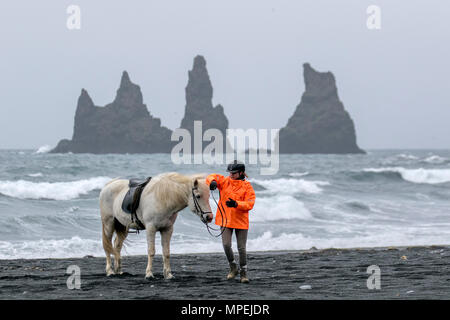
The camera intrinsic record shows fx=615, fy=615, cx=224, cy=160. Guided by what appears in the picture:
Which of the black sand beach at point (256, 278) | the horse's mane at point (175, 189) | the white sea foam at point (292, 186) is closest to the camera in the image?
the black sand beach at point (256, 278)

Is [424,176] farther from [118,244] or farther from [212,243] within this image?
[118,244]

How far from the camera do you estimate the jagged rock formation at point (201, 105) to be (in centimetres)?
16755

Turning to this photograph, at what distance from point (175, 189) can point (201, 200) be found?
0.53m

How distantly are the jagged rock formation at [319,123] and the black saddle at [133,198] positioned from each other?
512 ft

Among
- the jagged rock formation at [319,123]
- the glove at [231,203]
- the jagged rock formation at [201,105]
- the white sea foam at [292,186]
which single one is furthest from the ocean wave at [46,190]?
the jagged rock formation at [319,123]

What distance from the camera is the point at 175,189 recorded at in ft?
28.1

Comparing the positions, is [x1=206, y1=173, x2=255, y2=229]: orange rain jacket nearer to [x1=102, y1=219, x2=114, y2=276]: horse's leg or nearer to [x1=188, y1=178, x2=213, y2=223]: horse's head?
[x1=188, y1=178, x2=213, y2=223]: horse's head

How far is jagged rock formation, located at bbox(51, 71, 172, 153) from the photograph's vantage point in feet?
527

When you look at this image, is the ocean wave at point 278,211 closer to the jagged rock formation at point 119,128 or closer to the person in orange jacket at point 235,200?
the person in orange jacket at point 235,200

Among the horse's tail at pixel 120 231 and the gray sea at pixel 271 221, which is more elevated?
the horse's tail at pixel 120 231

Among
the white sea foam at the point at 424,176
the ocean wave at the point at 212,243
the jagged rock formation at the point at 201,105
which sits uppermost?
the jagged rock formation at the point at 201,105
